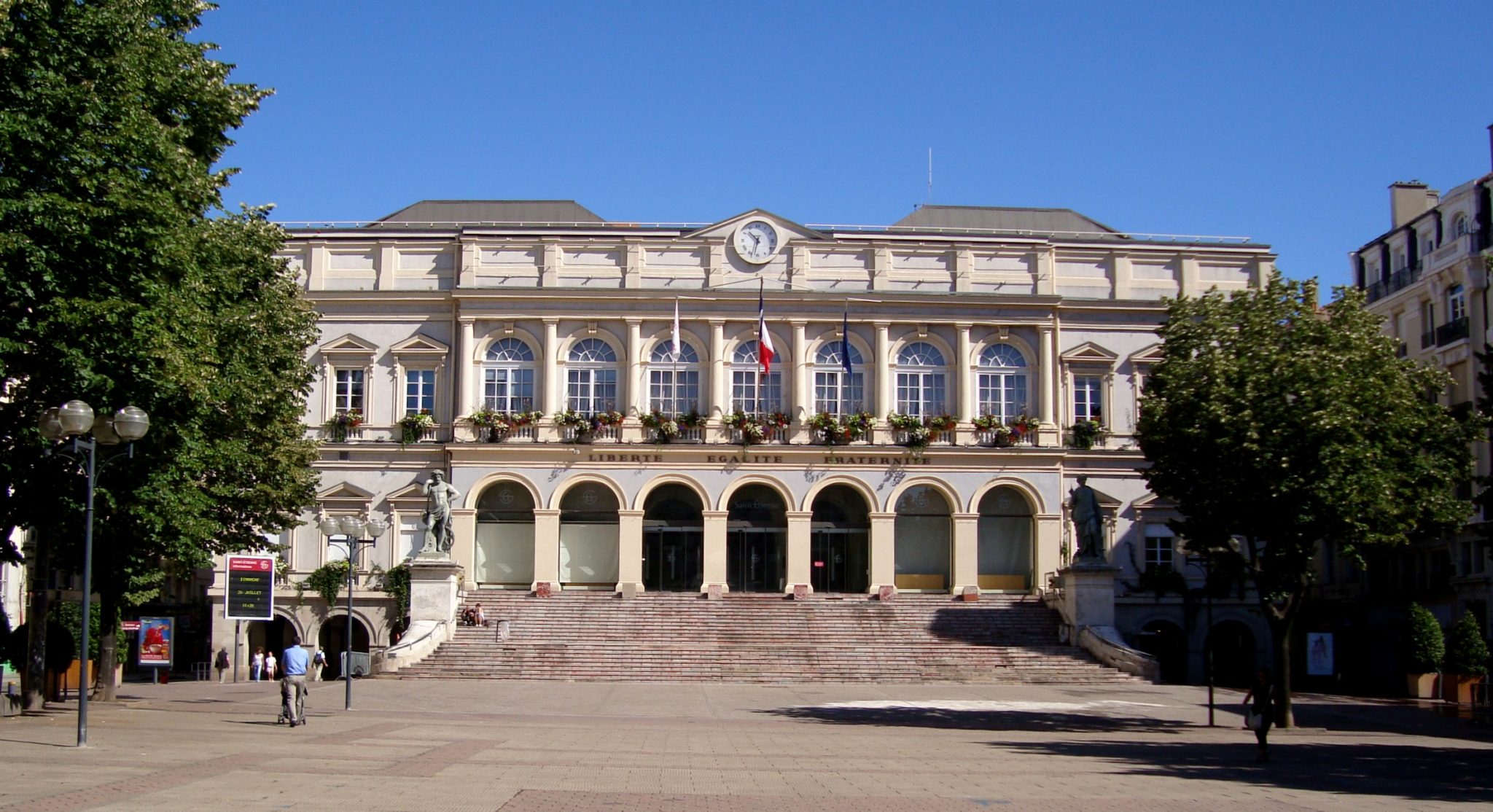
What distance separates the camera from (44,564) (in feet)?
97.4

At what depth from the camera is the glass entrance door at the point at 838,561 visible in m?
57.1

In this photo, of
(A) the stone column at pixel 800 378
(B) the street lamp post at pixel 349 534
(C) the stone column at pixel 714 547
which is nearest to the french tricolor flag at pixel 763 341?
(A) the stone column at pixel 800 378

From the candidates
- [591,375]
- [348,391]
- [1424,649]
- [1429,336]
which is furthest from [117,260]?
[1429,336]

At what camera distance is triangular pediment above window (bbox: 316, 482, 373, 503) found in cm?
5650

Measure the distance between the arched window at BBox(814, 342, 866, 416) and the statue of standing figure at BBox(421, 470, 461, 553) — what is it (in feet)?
52.2

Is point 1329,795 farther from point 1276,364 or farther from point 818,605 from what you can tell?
point 818,605

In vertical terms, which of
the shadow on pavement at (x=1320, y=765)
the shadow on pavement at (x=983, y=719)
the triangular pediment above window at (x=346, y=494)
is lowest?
the shadow on pavement at (x=983, y=719)

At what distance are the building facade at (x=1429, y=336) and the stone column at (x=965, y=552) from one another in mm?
13756

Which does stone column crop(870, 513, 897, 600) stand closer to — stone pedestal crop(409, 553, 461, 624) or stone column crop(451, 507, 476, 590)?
stone column crop(451, 507, 476, 590)

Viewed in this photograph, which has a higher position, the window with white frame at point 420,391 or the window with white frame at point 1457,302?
the window with white frame at point 1457,302

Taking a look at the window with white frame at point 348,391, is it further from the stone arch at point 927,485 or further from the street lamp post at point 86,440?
the street lamp post at point 86,440

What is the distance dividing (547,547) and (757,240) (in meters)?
14.6

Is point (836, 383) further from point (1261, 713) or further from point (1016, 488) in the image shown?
point (1261, 713)

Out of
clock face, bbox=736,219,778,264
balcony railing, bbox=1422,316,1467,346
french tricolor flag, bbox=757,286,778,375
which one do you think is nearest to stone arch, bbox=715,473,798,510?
french tricolor flag, bbox=757,286,778,375
